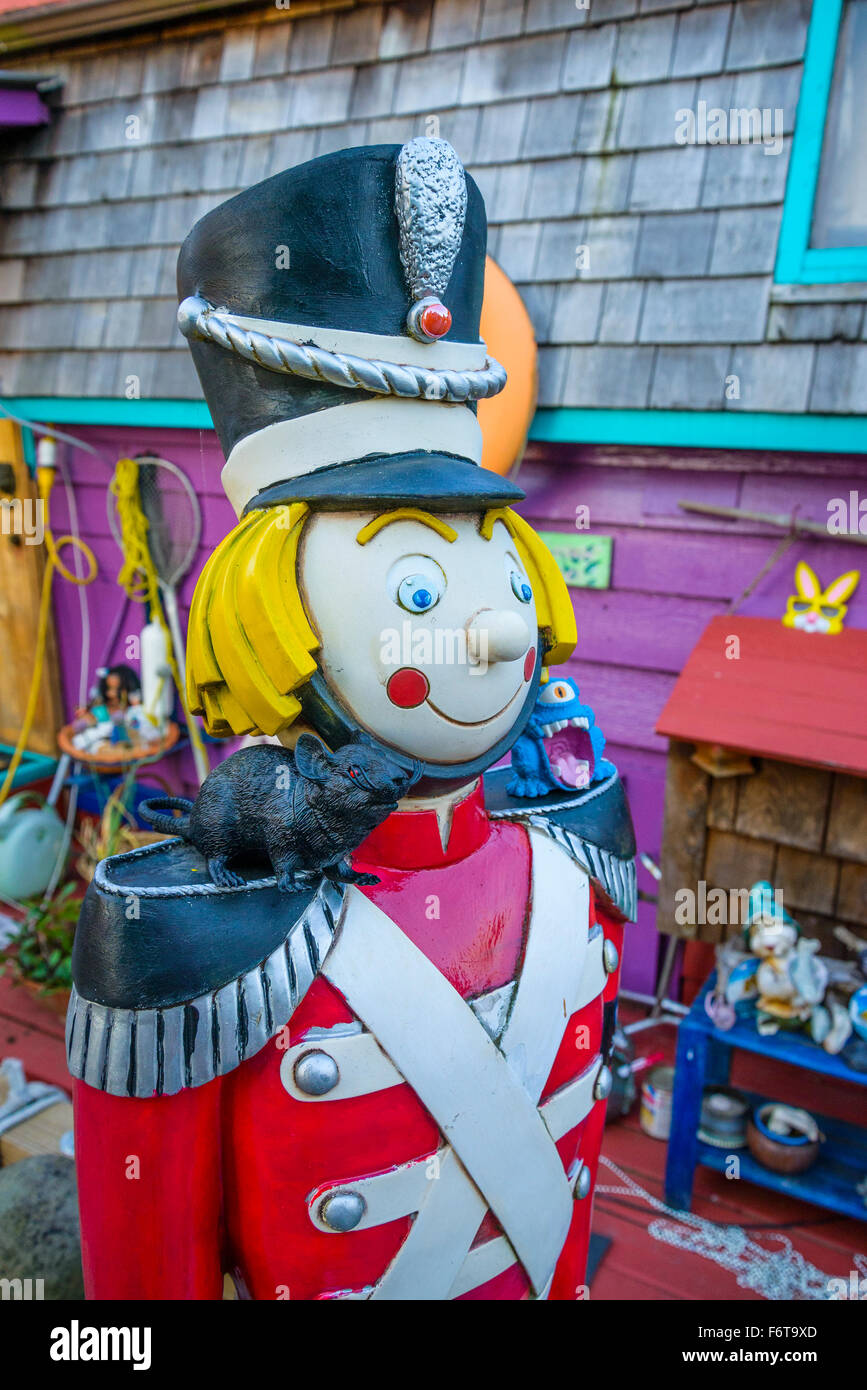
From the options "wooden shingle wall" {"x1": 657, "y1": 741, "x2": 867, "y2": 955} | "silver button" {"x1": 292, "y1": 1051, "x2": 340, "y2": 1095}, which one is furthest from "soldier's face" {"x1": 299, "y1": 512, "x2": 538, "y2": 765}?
"wooden shingle wall" {"x1": 657, "y1": 741, "x2": 867, "y2": 955}

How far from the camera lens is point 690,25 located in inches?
96.7

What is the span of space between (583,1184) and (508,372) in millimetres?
1827

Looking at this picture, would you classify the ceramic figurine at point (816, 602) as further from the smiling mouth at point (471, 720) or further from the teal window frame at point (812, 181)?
the smiling mouth at point (471, 720)

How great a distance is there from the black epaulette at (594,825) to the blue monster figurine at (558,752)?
0.7 inches

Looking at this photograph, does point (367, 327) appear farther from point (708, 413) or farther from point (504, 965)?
point (708, 413)

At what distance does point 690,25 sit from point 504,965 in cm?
247

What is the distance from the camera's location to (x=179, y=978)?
1.05 metres

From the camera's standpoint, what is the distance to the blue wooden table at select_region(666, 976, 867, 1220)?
2.16 metres

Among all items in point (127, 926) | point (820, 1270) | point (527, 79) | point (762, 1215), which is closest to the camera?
point (127, 926)

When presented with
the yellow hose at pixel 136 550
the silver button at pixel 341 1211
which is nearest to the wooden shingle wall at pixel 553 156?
the yellow hose at pixel 136 550

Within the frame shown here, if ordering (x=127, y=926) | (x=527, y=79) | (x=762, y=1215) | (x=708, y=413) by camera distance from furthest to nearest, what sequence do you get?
(x=527, y=79) < (x=708, y=413) < (x=762, y=1215) < (x=127, y=926)

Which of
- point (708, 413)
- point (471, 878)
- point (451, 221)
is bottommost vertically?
point (471, 878)

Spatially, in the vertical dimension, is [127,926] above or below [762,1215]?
above

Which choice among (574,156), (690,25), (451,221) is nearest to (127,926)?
(451,221)
